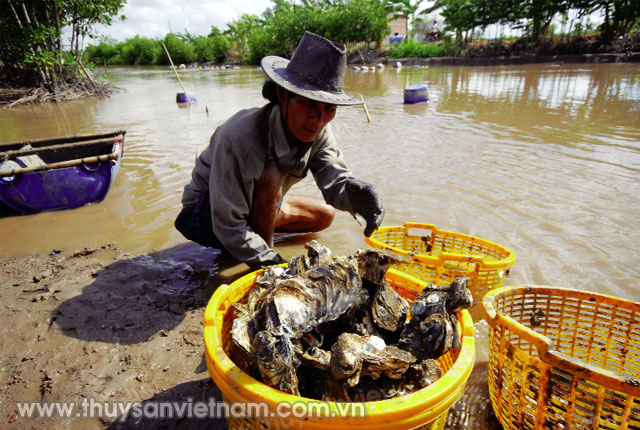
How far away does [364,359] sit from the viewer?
121 centimetres

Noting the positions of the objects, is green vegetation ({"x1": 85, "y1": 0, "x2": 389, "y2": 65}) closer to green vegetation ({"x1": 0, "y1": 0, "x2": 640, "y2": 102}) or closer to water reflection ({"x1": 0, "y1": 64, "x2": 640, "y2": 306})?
green vegetation ({"x1": 0, "y1": 0, "x2": 640, "y2": 102})

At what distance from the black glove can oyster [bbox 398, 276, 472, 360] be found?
0.71m

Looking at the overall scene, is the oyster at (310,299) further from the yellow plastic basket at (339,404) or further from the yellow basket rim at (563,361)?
the yellow basket rim at (563,361)

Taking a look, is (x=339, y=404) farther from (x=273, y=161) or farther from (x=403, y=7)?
(x=403, y=7)

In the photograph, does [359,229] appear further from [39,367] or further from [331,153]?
[39,367]

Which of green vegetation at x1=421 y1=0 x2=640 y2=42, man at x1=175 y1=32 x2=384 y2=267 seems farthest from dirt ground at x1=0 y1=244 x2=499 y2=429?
green vegetation at x1=421 y1=0 x2=640 y2=42

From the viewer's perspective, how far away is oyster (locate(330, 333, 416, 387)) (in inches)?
44.8

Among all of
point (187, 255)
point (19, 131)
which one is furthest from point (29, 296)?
point (19, 131)

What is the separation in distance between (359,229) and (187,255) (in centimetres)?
165

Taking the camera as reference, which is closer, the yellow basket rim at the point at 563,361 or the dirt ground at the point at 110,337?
the yellow basket rim at the point at 563,361

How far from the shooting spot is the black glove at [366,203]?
216cm

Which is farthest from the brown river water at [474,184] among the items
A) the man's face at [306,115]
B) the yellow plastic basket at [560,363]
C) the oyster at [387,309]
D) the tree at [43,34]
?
the tree at [43,34]

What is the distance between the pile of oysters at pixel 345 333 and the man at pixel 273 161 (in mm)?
718

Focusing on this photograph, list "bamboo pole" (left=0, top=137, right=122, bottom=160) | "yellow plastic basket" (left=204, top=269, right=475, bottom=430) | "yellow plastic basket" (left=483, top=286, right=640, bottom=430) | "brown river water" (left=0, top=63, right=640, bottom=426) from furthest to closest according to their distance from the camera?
"bamboo pole" (left=0, top=137, right=122, bottom=160), "brown river water" (left=0, top=63, right=640, bottom=426), "yellow plastic basket" (left=483, top=286, right=640, bottom=430), "yellow plastic basket" (left=204, top=269, right=475, bottom=430)
